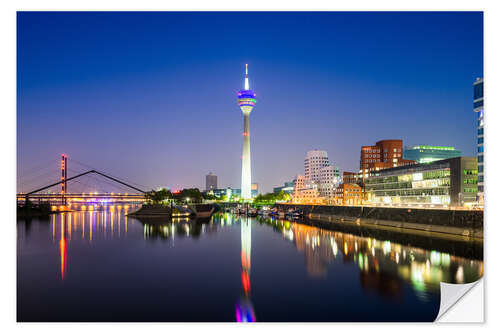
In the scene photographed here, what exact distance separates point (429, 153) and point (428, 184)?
123 metres

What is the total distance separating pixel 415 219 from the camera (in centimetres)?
4409

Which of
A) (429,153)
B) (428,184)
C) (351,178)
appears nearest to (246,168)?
(351,178)

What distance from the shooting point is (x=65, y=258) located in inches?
1142

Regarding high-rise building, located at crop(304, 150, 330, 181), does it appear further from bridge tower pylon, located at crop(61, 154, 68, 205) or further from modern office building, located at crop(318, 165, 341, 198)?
bridge tower pylon, located at crop(61, 154, 68, 205)

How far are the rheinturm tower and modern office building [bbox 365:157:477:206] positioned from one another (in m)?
92.9

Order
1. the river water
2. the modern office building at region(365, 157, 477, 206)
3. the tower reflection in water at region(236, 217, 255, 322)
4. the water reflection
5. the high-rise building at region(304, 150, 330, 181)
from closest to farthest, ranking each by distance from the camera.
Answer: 1. the tower reflection in water at region(236, 217, 255, 322)
2. the river water
3. the water reflection
4. the modern office building at region(365, 157, 477, 206)
5. the high-rise building at region(304, 150, 330, 181)

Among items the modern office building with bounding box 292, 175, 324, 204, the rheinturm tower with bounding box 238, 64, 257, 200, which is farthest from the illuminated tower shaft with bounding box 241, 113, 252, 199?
the modern office building with bounding box 292, 175, 324, 204

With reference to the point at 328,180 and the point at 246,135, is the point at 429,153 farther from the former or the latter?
the point at 246,135

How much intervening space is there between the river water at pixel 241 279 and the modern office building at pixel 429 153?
503 feet

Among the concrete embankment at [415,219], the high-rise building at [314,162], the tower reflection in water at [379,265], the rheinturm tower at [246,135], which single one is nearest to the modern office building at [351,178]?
the high-rise building at [314,162]

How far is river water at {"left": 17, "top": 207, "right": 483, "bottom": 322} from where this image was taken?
15.4 metres

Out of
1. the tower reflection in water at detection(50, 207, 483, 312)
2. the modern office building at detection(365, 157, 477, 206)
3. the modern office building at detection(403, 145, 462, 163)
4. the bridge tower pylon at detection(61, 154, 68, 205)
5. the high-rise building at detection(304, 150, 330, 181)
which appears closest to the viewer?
the tower reflection in water at detection(50, 207, 483, 312)
